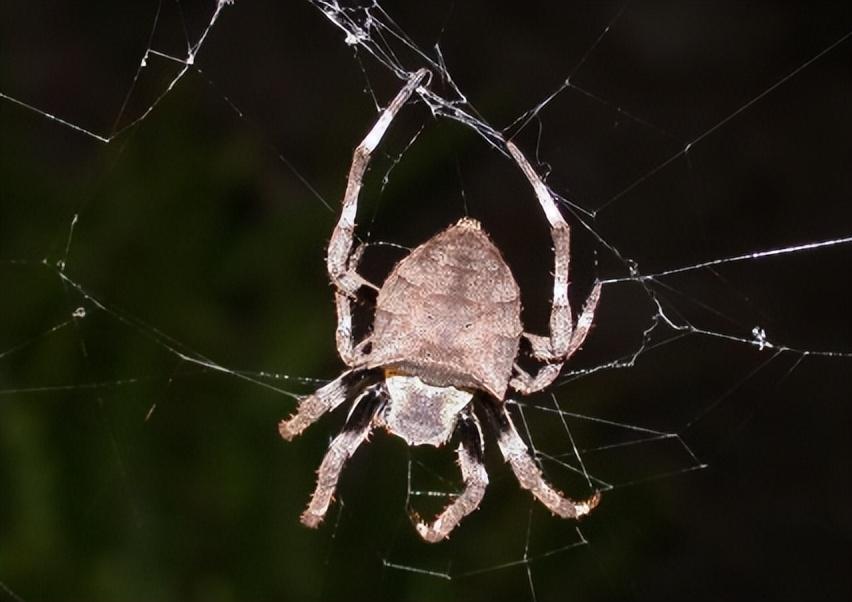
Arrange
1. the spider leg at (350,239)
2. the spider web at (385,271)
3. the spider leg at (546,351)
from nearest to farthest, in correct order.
Answer: the spider leg at (350,239)
the spider leg at (546,351)
the spider web at (385,271)

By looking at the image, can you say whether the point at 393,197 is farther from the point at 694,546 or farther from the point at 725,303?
the point at 694,546

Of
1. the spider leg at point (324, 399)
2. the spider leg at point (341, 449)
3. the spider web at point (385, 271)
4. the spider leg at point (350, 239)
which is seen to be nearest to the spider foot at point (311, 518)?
the spider leg at point (341, 449)

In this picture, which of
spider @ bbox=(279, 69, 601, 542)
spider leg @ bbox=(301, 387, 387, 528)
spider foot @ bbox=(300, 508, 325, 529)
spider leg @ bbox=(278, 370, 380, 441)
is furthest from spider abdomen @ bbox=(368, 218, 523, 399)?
spider foot @ bbox=(300, 508, 325, 529)

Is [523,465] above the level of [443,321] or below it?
below

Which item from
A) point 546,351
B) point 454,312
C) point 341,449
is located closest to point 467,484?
point 341,449

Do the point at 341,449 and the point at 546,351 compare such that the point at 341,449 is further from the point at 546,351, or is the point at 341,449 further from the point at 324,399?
the point at 546,351

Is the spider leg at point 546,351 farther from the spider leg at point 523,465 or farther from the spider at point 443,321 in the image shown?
the spider leg at point 523,465

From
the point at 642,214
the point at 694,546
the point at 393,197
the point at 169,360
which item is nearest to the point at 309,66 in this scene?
the point at 642,214
